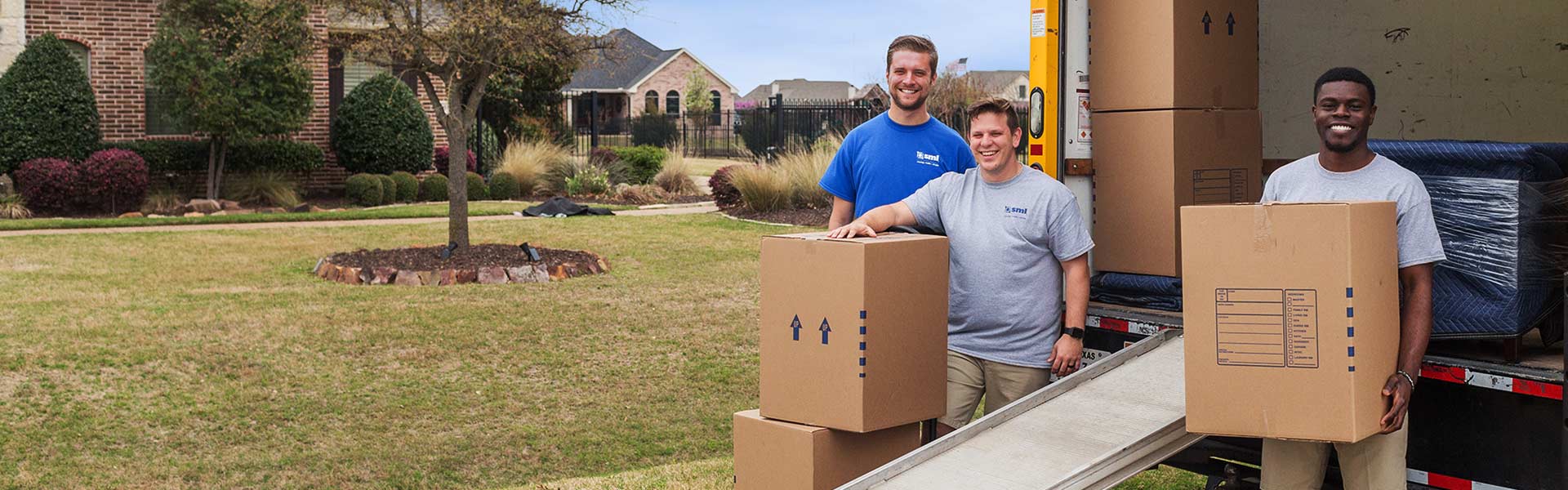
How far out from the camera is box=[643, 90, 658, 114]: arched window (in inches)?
2325

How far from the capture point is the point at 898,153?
4.57m

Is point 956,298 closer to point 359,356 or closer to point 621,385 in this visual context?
point 621,385

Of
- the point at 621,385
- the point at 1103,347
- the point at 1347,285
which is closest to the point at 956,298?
the point at 1103,347

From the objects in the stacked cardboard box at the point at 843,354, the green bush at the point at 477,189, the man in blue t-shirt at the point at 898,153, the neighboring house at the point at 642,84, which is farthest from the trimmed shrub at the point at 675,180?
the neighboring house at the point at 642,84

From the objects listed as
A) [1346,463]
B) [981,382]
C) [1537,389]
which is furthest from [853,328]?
[1537,389]

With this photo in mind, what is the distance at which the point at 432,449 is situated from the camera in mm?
6855

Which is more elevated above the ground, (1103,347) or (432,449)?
(1103,347)

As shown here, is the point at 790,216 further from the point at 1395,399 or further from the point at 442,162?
the point at 1395,399

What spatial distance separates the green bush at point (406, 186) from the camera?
22.7 m

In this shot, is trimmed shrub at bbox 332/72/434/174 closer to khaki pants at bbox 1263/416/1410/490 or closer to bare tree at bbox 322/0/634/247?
bare tree at bbox 322/0/634/247

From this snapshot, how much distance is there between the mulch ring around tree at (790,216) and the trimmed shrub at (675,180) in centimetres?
426

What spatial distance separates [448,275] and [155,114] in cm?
1168

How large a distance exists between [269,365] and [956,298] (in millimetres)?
5901

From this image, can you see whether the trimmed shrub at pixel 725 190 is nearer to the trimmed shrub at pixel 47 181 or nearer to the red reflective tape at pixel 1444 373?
the trimmed shrub at pixel 47 181
